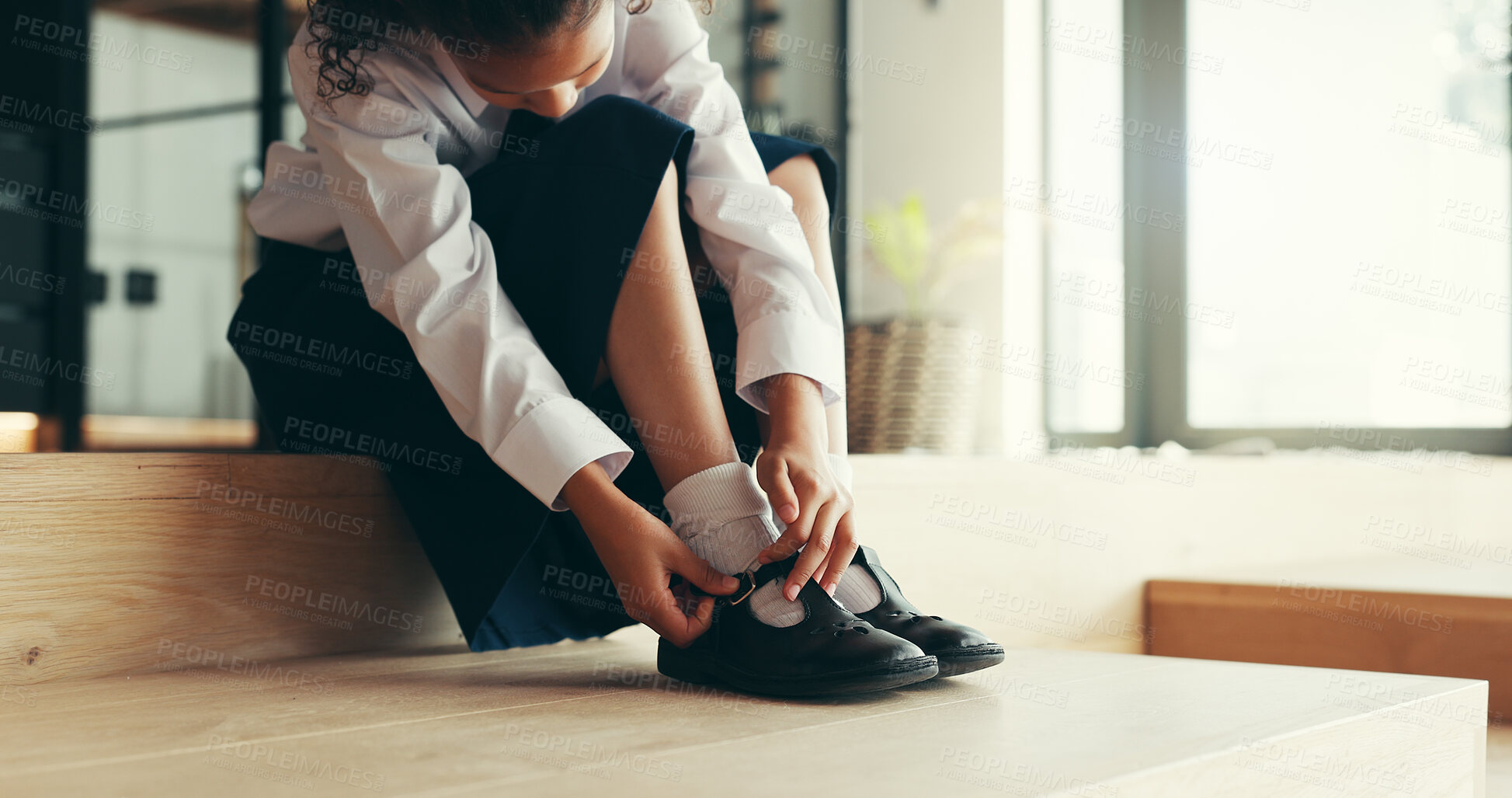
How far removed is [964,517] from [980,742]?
742 millimetres

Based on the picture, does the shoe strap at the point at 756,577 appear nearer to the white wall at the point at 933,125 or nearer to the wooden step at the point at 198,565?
the wooden step at the point at 198,565

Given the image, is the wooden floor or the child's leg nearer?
the wooden floor

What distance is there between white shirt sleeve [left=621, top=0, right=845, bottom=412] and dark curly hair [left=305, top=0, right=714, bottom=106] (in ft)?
0.12

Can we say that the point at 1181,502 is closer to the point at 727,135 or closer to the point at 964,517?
the point at 964,517

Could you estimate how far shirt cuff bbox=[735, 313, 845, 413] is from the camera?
73 cm

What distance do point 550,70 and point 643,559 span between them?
0.31 m

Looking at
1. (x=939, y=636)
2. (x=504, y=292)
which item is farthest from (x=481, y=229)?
(x=939, y=636)

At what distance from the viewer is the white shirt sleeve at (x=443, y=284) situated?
70 cm

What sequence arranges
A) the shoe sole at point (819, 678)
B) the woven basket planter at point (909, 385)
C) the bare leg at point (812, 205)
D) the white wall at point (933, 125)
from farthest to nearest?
the white wall at point (933, 125), the woven basket planter at point (909, 385), the bare leg at point (812, 205), the shoe sole at point (819, 678)

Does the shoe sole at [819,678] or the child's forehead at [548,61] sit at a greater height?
the child's forehead at [548,61]

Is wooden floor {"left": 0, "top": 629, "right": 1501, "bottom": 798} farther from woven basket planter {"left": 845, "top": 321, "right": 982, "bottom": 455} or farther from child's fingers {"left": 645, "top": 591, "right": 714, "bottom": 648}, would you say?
woven basket planter {"left": 845, "top": 321, "right": 982, "bottom": 455}

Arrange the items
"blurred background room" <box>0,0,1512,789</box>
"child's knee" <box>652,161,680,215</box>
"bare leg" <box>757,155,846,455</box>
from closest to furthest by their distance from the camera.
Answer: "child's knee" <box>652,161,680,215</box>
"bare leg" <box>757,155,846,455</box>
"blurred background room" <box>0,0,1512,789</box>

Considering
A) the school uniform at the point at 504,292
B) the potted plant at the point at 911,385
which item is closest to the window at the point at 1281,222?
the potted plant at the point at 911,385

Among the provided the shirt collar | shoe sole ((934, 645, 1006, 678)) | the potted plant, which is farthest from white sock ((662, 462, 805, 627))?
the potted plant
